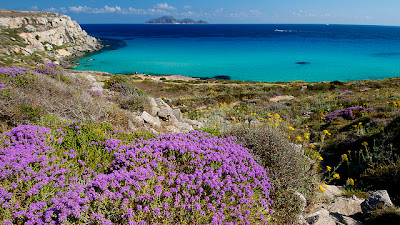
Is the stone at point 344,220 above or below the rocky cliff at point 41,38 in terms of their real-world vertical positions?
below

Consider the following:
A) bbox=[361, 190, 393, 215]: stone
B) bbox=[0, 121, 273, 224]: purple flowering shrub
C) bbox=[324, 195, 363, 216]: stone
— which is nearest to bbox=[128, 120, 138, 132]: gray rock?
bbox=[0, 121, 273, 224]: purple flowering shrub

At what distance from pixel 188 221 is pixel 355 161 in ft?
21.0

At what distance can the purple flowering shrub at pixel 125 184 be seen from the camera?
2613 millimetres

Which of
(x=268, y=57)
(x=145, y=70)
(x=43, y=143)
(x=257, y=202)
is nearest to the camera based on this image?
(x=257, y=202)

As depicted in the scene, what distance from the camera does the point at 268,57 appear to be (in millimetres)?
81438

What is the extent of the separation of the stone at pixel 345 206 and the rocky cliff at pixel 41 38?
211ft

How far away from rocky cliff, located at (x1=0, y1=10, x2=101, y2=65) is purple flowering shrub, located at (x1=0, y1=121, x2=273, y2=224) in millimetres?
61432

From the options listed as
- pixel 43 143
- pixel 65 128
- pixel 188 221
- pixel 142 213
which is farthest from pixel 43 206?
pixel 65 128

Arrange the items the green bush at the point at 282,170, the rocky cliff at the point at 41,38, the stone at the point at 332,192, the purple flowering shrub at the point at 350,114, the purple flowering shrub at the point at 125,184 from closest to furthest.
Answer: the purple flowering shrub at the point at 125,184, the green bush at the point at 282,170, the stone at the point at 332,192, the purple flowering shrub at the point at 350,114, the rocky cliff at the point at 41,38

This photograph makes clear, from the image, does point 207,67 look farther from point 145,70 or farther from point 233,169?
point 233,169

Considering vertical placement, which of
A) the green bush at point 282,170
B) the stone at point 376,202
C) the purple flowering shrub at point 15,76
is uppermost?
the purple flowering shrub at point 15,76

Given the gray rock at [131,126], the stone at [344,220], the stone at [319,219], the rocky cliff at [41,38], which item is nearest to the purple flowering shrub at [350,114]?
the stone at [344,220]

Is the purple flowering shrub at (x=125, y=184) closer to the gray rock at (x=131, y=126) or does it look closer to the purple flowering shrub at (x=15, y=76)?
the gray rock at (x=131, y=126)

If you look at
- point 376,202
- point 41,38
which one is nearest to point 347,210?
point 376,202
